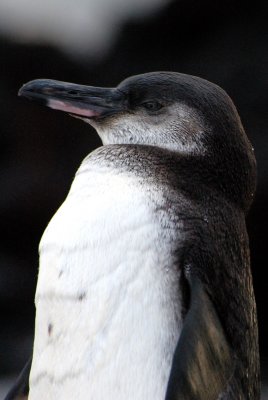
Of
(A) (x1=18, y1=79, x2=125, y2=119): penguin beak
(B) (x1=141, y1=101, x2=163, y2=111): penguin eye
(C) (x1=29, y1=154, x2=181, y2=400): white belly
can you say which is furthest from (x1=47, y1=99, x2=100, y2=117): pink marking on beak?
(C) (x1=29, y1=154, x2=181, y2=400): white belly

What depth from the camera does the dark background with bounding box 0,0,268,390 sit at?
529 centimetres

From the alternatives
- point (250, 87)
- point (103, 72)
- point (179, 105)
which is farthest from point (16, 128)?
point (179, 105)

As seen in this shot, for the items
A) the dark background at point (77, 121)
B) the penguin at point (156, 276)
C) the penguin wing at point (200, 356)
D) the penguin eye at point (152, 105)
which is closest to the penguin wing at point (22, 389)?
the penguin at point (156, 276)

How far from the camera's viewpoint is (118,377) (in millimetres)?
2355

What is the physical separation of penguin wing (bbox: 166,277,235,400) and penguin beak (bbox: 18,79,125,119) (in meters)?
0.47

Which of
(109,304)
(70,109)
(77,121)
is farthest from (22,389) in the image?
(77,121)

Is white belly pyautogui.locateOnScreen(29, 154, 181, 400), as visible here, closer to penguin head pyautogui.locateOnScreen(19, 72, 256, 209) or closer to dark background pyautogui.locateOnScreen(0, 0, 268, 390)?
penguin head pyautogui.locateOnScreen(19, 72, 256, 209)

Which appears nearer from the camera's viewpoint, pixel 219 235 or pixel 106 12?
pixel 219 235

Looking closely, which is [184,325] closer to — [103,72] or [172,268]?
[172,268]

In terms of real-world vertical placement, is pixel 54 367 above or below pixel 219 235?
below

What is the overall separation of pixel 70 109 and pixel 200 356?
2.02ft

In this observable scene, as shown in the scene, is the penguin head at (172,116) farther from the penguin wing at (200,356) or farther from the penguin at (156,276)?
the penguin wing at (200,356)

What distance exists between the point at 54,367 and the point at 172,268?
0.28 m

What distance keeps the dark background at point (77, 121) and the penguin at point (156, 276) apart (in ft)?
8.95
